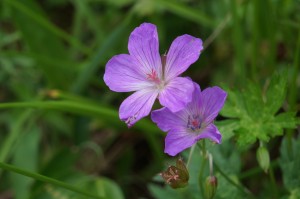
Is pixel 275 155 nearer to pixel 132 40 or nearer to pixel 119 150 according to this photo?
pixel 119 150

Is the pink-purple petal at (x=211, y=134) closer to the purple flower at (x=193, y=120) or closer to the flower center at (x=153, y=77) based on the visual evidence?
the purple flower at (x=193, y=120)

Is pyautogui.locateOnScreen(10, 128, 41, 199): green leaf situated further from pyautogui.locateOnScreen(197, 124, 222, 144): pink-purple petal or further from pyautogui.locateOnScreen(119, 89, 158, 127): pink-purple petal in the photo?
pyautogui.locateOnScreen(197, 124, 222, 144): pink-purple petal

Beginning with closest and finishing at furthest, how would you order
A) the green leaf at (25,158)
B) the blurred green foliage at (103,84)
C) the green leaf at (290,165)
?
the green leaf at (290,165) < the blurred green foliage at (103,84) < the green leaf at (25,158)

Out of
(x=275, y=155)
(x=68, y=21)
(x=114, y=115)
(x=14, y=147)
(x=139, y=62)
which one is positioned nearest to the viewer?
(x=139, y=62)

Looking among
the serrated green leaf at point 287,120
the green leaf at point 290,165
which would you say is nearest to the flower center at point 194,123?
the serrated green leaf at point 287,120

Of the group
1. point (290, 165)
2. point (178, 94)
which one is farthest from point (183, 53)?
point (290, 165)

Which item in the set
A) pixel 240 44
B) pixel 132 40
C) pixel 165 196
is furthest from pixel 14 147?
pixel 132 40

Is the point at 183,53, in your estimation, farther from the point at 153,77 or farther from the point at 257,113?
the point at 257,113
